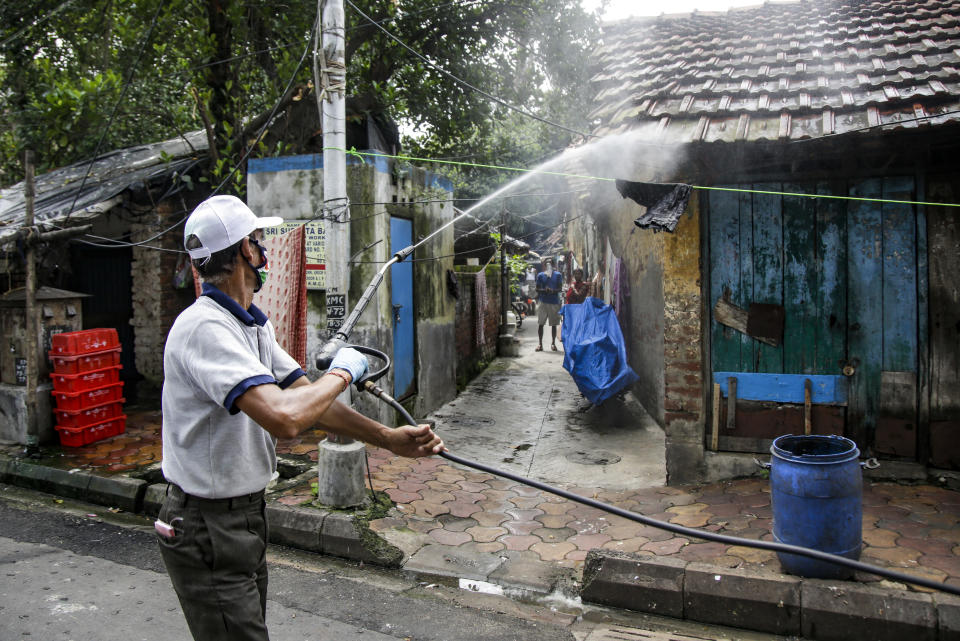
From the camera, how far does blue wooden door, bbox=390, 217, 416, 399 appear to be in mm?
8211

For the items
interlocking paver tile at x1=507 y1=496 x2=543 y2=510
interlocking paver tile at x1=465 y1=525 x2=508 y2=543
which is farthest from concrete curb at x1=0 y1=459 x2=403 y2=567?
interlocking paver tile at x1=507 y1=496 x2=543 y2=510

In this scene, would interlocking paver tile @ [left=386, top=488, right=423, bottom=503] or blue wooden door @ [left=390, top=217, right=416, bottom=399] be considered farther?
blue wooden door @ [left=390, top=217, right=416, bottom=399]

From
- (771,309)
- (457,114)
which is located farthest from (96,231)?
(771,309)

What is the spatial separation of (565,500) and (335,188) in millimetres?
3515

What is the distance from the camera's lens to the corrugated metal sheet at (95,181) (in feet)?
29.1

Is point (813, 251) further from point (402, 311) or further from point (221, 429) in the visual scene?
point (221, 429)

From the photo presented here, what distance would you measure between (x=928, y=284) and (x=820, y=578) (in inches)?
117

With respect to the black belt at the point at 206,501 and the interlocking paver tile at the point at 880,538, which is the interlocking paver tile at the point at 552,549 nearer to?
the interlocking paver tile at the point at 880,538

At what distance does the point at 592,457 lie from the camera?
24.9ft

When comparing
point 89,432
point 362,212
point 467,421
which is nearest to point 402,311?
point 362,212

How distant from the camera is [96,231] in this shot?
10234 millimetres

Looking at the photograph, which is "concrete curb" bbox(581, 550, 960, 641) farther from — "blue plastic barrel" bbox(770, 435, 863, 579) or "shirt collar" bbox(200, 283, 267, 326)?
"shirt collar" bbox(200, 283, 267, 326)

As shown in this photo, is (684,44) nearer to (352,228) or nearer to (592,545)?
(352,228)

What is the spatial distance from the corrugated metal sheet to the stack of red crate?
1.50m
